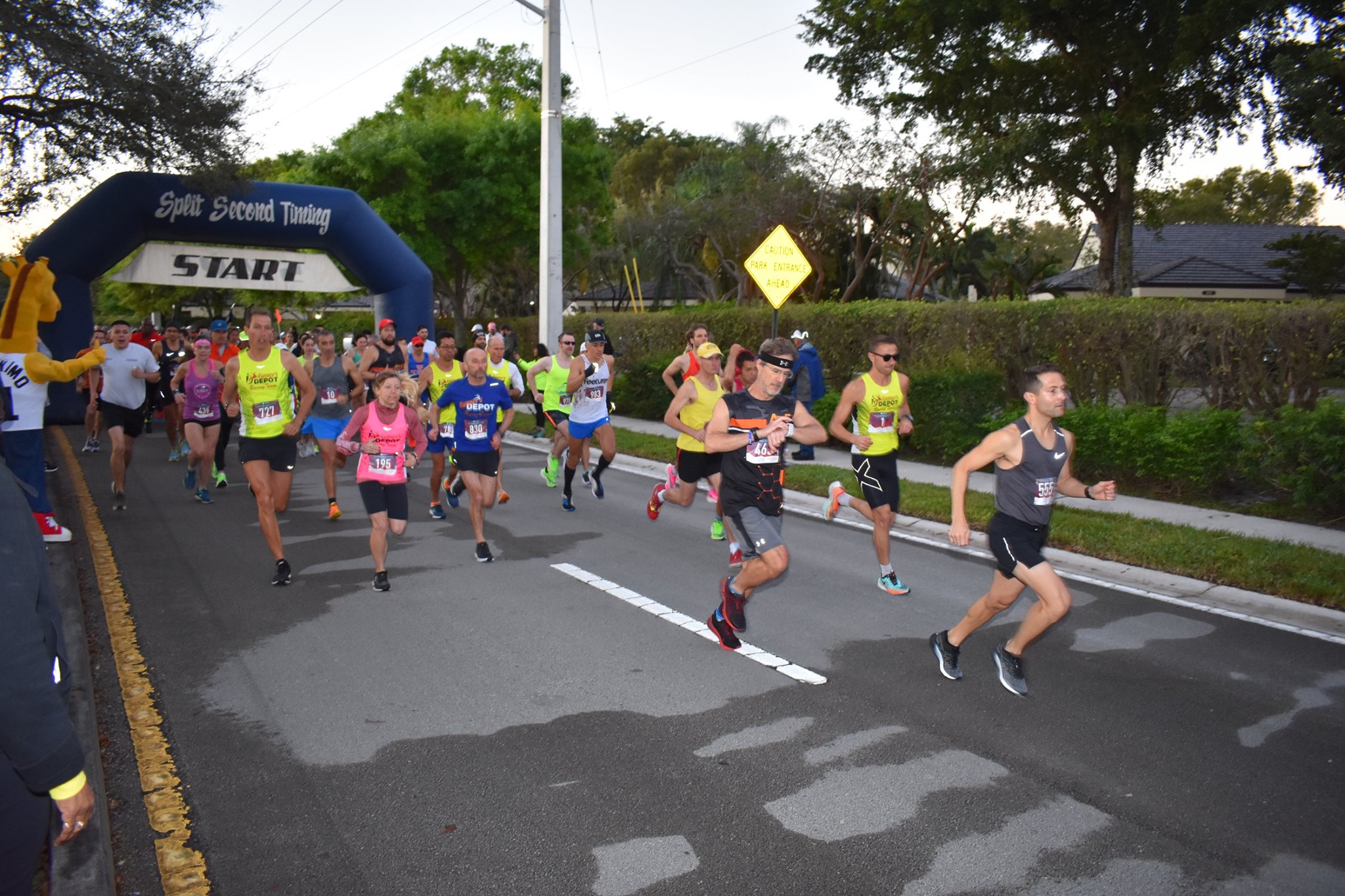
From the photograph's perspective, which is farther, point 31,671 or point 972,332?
point 972,332

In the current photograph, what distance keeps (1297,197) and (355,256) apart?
266ft

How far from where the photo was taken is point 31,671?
2287 millimetres

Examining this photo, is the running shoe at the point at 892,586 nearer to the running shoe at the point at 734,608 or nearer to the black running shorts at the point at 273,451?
the running shoe at the point at 734,608

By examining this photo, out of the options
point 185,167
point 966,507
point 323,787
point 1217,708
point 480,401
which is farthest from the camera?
point 185,167

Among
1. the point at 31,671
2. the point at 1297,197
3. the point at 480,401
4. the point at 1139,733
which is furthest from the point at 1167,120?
the point at 1297,197

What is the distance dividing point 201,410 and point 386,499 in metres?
4.83

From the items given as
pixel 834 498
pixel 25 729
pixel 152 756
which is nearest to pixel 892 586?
pixel 834 498

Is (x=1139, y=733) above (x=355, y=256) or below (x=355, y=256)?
below

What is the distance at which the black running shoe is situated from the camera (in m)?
6.44

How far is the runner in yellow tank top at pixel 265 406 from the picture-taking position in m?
8.35

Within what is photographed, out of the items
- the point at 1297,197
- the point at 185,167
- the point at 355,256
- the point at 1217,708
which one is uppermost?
the point at 1297,197

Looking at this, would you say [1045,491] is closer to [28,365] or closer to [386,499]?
[386,499]

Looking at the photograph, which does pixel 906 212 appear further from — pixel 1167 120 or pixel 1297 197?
pixel 1297 197

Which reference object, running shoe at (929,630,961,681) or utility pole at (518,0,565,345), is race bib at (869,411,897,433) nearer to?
running shoe at (929,630,961,681)
